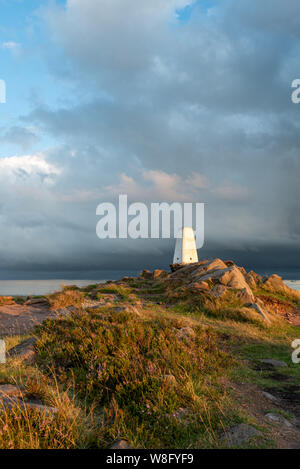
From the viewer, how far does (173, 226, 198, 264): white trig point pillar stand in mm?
34919

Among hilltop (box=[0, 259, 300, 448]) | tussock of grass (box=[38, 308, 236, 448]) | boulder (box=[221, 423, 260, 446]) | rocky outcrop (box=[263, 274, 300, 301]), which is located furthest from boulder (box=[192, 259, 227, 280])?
boulder (box=[221, 423, 260, 446])

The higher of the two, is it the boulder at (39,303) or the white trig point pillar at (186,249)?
the white trig point pillar at (186,249)

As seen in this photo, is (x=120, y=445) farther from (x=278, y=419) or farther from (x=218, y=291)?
(x=218, y=291)

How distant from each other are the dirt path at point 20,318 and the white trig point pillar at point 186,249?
1986cm

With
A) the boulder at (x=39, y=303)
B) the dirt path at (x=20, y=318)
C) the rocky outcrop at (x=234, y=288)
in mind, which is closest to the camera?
the dirt path at (x=20, y=318)

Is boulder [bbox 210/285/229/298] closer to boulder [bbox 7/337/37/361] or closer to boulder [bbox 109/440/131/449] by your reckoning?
boulder [bbox 7/337/37/361]

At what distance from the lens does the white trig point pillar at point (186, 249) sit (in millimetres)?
34919

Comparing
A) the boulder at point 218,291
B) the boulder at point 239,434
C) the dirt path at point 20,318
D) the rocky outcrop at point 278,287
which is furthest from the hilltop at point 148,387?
the rocky outcrop at point 278,287

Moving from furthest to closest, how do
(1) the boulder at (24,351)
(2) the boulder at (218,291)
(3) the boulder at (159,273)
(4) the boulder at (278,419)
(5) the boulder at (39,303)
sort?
(3) the boulder at (159,273) < (5) the boulder at (39,303) < (2) the boulder at (218,291) < (1) the boulder at (24,351) < (4) the boulder at (278,419)

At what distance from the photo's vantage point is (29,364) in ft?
22.7

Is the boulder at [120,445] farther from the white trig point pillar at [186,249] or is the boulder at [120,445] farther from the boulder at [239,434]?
the white trig point pillar at [186,249]

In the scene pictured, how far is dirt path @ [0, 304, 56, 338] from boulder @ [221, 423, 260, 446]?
26.7 ft
